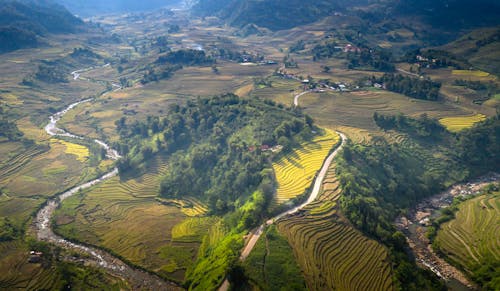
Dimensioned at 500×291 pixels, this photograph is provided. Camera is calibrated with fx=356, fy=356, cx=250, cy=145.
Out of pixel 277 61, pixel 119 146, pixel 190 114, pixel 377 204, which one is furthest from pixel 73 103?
pixel 377 204

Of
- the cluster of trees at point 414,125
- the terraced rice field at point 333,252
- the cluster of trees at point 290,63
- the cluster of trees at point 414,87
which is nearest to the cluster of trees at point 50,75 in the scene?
the cluster of trees at point 290,63

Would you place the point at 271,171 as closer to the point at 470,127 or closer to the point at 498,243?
the point at 498,243

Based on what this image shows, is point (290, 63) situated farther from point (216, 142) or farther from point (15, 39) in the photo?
point (15, 39)

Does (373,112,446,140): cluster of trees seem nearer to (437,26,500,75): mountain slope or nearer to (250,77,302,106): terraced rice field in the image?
(250,77,302,106): terraced rice field

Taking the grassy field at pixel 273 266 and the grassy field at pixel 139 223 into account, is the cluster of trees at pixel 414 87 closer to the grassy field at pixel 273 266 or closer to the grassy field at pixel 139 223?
the grassy field at pixel 139 223

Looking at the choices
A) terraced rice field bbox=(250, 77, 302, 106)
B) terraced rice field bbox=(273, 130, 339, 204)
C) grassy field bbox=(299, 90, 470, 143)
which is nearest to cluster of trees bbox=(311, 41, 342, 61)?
terraced rice field bbox=(250, 77, 302, 106)

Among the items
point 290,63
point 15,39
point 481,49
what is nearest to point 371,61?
point 290,63
